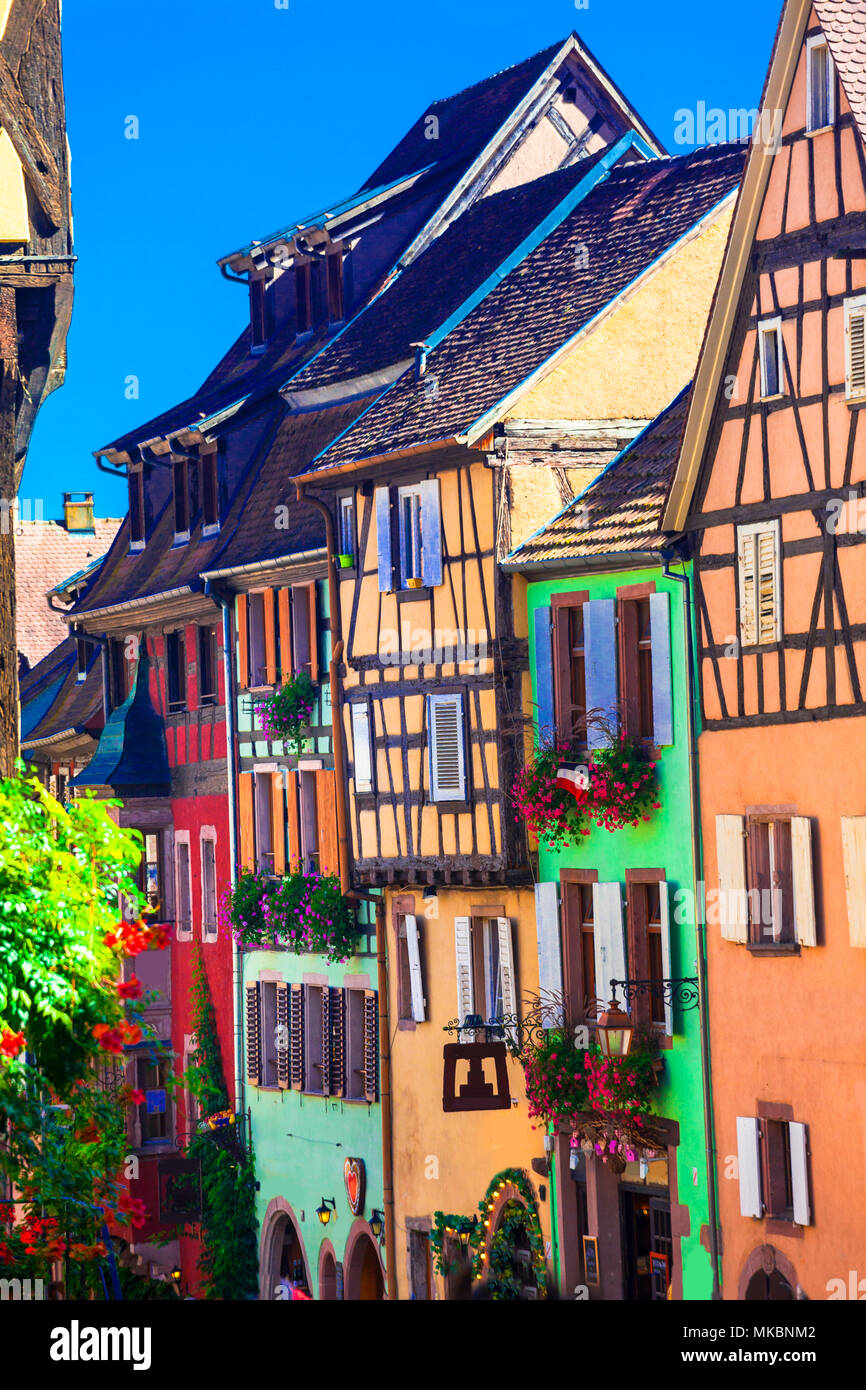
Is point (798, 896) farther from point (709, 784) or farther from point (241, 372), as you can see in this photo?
point (241, 372)

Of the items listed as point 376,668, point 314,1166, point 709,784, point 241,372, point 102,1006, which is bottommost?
point 314,1166

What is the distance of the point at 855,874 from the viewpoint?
64.0 ft

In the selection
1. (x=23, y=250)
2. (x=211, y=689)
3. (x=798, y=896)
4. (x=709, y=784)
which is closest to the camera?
(x=23, y=250)

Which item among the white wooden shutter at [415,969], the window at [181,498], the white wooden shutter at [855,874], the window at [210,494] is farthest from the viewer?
the window at [181,498]

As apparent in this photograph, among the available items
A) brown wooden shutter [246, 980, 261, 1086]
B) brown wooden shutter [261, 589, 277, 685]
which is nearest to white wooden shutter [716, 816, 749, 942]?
brown wooden shutter [261, 589, 277, 685]

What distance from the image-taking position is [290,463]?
32.9 metres

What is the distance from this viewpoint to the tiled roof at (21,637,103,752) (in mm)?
41844

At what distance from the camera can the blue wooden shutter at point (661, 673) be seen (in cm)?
2244

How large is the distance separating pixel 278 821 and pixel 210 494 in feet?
19.8

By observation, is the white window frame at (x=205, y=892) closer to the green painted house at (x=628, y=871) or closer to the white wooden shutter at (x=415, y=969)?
the white wooden shutter at (x=415, y=969)

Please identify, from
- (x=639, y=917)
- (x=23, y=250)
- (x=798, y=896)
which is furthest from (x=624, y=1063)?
(x=23, y=250)

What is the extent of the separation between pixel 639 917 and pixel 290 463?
1223 cm

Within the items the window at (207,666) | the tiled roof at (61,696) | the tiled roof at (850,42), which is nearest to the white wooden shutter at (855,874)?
the tiled roof at (850,42)

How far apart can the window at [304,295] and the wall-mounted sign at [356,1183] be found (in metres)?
13.0
